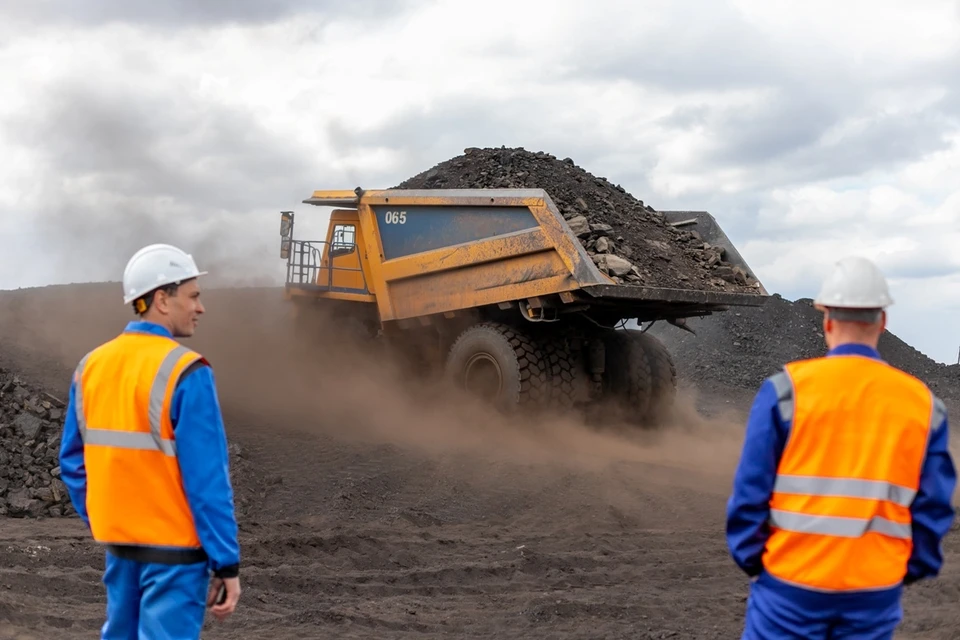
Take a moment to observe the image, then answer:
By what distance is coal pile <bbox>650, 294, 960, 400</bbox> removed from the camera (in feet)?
58.3

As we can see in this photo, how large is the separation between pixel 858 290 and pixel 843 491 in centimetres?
60

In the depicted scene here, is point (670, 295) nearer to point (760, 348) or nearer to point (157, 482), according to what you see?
point (157, 482)

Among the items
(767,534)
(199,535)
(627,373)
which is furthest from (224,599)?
(627,373)

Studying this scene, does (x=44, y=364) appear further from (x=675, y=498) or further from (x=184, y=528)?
(x=184, y=528)

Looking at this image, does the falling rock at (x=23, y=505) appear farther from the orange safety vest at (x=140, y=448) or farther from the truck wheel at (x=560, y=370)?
the orange safety vest at (x=140, y=448)

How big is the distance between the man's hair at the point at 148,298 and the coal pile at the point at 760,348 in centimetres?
1466

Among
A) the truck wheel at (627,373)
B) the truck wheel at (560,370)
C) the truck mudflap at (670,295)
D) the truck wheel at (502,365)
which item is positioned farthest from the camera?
the truck wheel at (627,373)

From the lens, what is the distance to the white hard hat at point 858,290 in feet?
10.0


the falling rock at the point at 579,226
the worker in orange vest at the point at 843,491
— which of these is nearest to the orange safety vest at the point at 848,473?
the worker in orange vest at the point at 843,491

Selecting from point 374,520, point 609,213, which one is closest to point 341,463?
point 374,520

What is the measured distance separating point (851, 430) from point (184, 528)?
81.1 inches

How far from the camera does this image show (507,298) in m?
10.8

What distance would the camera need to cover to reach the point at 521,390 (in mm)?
10844

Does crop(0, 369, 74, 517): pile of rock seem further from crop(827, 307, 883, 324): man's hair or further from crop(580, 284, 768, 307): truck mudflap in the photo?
crop(827, 307, 883, 324): man's hair
